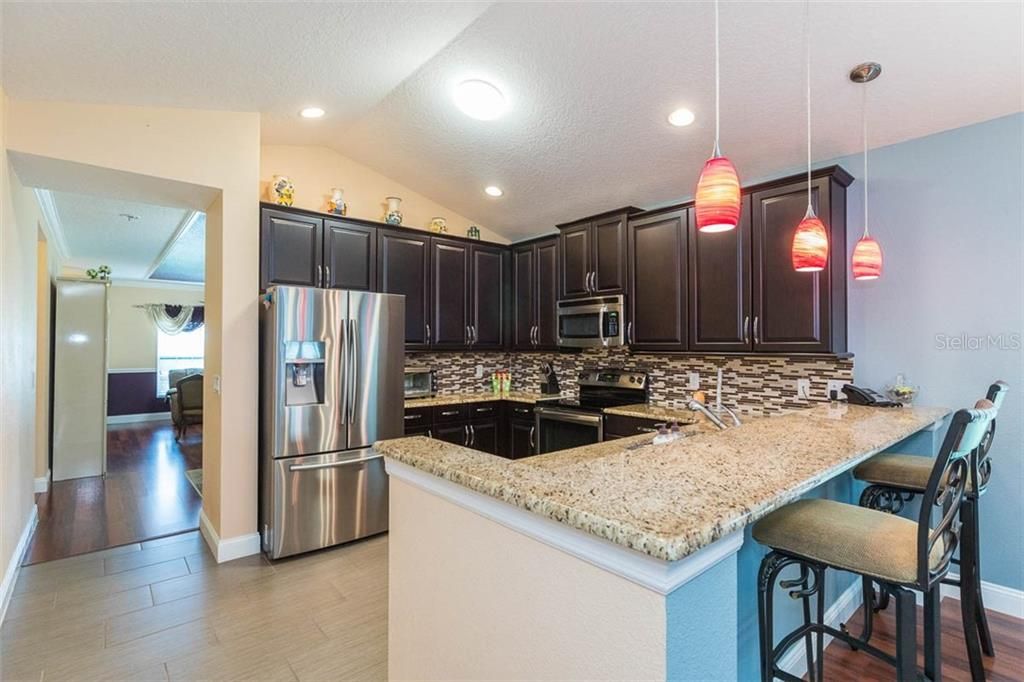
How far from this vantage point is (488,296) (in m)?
4.71

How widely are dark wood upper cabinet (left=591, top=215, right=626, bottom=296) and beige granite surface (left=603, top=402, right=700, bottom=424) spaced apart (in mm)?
906

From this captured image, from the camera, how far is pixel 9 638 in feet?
7.29

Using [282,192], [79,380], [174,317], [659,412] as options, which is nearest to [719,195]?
[659,412]

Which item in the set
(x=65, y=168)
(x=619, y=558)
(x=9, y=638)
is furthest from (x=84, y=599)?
(x=619, y=558)

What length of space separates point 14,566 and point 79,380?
2.77 meters

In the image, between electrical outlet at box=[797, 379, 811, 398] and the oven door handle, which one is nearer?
electrical outlet at box=[797, 379, 811, 398]

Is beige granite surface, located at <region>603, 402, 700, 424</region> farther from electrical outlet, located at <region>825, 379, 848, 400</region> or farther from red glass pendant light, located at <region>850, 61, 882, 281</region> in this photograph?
red glass pendant light, located at <region>850, 61, 882, 281</region>

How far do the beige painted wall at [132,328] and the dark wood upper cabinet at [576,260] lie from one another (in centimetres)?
822

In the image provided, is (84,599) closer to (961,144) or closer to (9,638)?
(9,638)

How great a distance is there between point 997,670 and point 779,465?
6.04 feet

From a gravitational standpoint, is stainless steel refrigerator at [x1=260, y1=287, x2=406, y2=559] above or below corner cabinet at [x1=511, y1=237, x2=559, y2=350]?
below

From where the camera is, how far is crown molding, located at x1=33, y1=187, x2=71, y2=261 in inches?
154

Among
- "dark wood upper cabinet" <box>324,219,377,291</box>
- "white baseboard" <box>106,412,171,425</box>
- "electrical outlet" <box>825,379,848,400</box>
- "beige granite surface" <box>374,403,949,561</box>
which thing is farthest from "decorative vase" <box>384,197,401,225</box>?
"white baseboard" <box>106,412,171,425</box>

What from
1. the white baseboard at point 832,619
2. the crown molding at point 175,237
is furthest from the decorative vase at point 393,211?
the white baseboard at point 832,619
